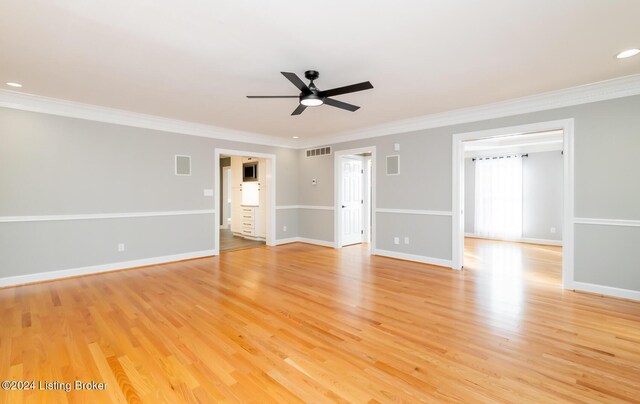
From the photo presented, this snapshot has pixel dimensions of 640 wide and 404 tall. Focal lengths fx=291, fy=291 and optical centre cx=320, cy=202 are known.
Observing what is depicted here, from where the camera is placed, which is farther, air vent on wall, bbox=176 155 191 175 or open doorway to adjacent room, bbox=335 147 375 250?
open doorway to adjacent room, bbox=335 147 375 250

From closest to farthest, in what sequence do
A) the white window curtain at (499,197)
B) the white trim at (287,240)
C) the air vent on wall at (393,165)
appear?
the air vent on wall at (393,165) < the white trim at (287,240) < the white window curtain at (499,197)

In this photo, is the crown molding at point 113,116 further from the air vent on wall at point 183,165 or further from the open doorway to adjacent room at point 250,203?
the open doorway to adjacent room at point 250,203

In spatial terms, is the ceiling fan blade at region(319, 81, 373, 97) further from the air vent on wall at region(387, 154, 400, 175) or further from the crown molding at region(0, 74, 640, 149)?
the air vent on wall at region(387, 154, 400, 175)

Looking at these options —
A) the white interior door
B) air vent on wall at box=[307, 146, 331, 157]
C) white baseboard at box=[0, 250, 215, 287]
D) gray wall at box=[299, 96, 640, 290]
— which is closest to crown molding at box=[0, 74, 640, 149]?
gray wall at box=[299, 96, 640, 290]

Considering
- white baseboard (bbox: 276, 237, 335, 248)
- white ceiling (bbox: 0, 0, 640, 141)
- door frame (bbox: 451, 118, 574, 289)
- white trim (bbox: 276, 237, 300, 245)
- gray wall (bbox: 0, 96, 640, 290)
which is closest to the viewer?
white ceiling (bbox: 0, 0, 640, 141)

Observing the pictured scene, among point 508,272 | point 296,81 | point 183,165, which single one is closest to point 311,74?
point 296,81

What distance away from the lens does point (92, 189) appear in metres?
4.61

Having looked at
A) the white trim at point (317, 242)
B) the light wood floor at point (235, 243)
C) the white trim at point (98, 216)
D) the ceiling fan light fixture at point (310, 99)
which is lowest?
the light wood floor at point (235, 243)

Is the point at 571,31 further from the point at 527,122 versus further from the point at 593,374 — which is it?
the point at 593,374

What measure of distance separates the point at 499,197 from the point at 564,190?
14.0 feet

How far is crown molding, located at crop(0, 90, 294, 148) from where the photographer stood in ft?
13.2

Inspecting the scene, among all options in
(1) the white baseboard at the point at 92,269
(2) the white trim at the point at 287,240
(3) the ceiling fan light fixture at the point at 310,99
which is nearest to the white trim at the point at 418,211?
(2) the white trim at the point at 287,240

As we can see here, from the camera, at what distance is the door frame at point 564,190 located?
12.8ft

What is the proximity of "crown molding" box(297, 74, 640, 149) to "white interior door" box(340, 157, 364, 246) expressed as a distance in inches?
42.9
